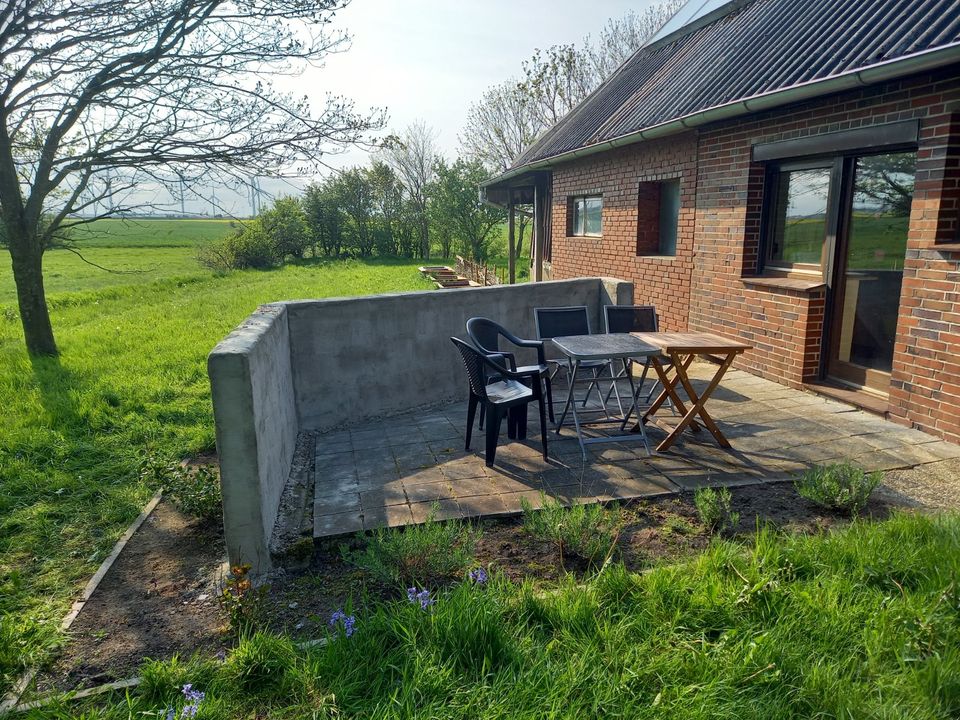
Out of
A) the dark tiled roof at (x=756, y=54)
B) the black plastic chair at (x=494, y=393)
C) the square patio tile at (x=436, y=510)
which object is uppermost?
the dark tiled roof at (x=756, y=54)

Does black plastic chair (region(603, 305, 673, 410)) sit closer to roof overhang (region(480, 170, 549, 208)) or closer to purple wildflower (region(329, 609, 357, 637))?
purple wildflower (region(329, 609, 357, 637))

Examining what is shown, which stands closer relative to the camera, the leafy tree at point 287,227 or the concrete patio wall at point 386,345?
the concrete patio wall at point 386,345

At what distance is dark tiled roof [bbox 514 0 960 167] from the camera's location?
194 inches

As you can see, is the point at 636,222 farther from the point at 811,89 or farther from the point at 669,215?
the point at 811,89

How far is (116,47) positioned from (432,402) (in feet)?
20.6

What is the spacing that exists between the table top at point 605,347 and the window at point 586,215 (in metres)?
6.13

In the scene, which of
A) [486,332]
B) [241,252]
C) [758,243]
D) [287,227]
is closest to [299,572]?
[486,332]

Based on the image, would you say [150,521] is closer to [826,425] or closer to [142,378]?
[142,378]

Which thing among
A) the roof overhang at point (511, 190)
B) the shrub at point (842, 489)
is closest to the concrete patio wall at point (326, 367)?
the shrub at point (842, 489)

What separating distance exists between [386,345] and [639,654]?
4.08 m

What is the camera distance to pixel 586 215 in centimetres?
1149

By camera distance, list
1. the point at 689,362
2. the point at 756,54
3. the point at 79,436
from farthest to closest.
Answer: the point at 756,54 → the point at 79,436 → the point at 689,362

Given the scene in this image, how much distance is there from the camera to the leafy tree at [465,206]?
30672mm

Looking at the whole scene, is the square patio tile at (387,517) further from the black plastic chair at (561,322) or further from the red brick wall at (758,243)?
the red brick wall at (758,243)
